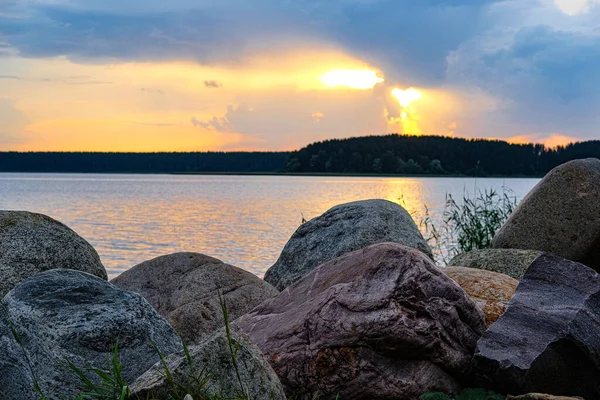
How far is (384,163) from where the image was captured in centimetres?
11806

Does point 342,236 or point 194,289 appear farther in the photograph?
point 342,236

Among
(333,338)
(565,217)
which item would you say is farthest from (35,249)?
(565,217)

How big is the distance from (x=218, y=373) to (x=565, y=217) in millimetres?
8310

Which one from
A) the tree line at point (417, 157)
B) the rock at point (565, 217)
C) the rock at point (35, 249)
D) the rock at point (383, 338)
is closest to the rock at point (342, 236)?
the rock at point (565, 217)

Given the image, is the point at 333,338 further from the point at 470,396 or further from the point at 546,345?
the point at 546,345

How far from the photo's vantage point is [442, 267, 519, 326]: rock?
6.87 meters

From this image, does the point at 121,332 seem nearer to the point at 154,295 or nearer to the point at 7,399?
the point at 7,399

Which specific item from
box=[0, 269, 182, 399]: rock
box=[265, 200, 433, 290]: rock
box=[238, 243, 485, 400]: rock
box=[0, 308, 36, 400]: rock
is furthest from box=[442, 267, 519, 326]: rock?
box=[0, 308, 36, 400]: rock

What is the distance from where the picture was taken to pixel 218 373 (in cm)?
418

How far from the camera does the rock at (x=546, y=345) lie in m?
5.41

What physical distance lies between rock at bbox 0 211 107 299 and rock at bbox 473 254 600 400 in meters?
4.76

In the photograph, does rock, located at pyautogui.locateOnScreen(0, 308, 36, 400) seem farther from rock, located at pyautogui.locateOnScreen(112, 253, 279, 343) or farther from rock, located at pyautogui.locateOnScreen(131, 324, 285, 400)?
rock, located at pyautogui.locateOnScreen(112, 253, 279, 343)

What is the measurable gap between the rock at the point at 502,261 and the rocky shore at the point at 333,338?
1.99m

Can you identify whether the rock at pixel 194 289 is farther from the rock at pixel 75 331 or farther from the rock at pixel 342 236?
the rock at pixel 75 331
